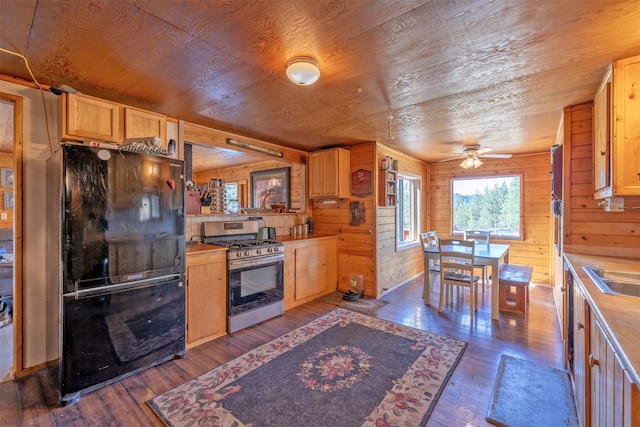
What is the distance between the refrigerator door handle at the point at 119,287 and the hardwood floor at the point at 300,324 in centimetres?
73

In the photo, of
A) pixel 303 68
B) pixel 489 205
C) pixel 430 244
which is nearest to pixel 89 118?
pixel 303 68

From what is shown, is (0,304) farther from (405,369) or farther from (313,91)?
(405,369)

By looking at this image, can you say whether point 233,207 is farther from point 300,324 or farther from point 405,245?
point 405,245

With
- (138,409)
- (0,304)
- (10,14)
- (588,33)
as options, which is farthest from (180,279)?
(588,33)

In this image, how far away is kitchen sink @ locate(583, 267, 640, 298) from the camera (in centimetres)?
166

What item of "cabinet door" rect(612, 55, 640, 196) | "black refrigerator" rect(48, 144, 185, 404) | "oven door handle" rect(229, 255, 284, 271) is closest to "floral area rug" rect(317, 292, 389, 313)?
"oven door handle" rect(229, 255, 284, 271)

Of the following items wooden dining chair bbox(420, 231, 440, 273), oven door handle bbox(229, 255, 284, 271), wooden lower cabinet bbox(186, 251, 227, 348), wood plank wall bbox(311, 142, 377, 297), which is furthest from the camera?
wood plank wall bbox(311, 142, 377, 297)

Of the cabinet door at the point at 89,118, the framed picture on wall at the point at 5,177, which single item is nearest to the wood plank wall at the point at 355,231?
the cabinet door at the point at 89,118

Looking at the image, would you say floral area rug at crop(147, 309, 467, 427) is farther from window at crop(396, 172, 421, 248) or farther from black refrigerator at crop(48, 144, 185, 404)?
window at crop(396, 172, 421, 248)

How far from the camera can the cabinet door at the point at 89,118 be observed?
216 centimetres

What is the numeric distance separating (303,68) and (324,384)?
91.0 inches

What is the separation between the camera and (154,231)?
234cm

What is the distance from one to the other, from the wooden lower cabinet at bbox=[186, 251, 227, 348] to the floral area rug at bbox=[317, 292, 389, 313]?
1.62 meters

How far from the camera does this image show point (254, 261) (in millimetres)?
3221
